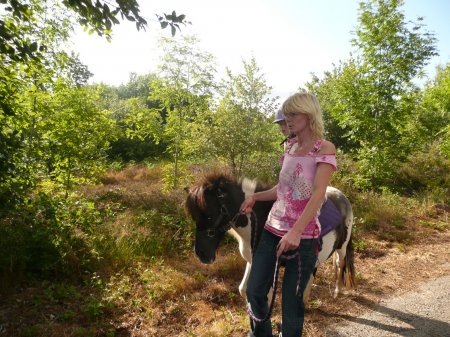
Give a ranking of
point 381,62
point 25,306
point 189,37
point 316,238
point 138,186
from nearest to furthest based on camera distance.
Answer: point 316,238
point 25,306
point 189,37
point 381,62
point 138,186

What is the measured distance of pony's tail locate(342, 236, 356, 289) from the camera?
416 cm

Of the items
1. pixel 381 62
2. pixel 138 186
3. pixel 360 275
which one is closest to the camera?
pixel 360 275

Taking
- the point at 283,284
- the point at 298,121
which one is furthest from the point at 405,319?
the point at 298,121

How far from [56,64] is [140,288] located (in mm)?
4165

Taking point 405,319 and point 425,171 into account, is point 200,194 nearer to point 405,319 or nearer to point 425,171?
point 405,319

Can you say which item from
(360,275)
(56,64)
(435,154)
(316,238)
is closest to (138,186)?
(56,64)

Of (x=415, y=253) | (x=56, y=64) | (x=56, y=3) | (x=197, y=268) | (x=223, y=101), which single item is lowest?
(x=415, y=253)

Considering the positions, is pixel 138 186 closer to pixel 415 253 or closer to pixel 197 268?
pixel 197 268

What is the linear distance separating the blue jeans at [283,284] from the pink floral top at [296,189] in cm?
10

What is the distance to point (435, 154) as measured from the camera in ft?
39.5

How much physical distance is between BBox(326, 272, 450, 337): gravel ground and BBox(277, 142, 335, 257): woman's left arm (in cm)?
200

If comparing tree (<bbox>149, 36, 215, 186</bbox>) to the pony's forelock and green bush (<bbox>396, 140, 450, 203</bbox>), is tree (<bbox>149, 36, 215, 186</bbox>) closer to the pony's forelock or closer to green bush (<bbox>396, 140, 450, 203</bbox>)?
the pony's forelock

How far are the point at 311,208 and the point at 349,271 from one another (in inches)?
113

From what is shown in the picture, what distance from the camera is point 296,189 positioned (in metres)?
2.08
